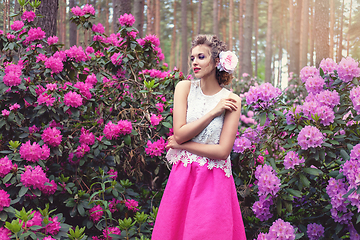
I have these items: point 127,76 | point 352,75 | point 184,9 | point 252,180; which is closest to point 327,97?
point 352,75

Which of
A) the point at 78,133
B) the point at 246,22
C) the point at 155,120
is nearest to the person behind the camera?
the point at 155,120

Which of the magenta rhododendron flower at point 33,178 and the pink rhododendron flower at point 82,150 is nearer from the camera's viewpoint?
the magenta rhododendron flower at point 33,178

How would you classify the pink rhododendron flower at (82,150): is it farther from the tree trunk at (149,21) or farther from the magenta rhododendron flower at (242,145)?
the tree trunk at (149,21)

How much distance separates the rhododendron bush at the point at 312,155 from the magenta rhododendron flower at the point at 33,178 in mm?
1562

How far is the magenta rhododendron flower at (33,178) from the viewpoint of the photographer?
200 cm

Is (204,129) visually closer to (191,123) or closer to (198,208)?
(191,123)

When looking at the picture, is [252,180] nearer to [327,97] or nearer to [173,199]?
[327,97]

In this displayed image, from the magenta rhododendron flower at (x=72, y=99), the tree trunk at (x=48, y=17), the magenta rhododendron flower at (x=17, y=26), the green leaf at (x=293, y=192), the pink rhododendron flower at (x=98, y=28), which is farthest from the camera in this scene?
the tree trunk at (x=48, y=17)

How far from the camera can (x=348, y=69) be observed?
2209 millimetres

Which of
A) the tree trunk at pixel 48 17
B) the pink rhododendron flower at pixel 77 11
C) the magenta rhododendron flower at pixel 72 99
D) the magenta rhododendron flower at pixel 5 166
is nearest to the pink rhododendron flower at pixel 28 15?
the pink rhododendron flower at pixel 77 11

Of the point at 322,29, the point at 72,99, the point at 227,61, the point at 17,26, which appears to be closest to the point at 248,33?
the point at 322,29

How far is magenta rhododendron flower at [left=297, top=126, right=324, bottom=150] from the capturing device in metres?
2.03

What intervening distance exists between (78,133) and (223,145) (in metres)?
1.66

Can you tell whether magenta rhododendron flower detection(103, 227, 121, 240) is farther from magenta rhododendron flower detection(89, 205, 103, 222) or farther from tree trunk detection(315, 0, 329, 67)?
tree trunk detection(315, 0, 329, 67)
